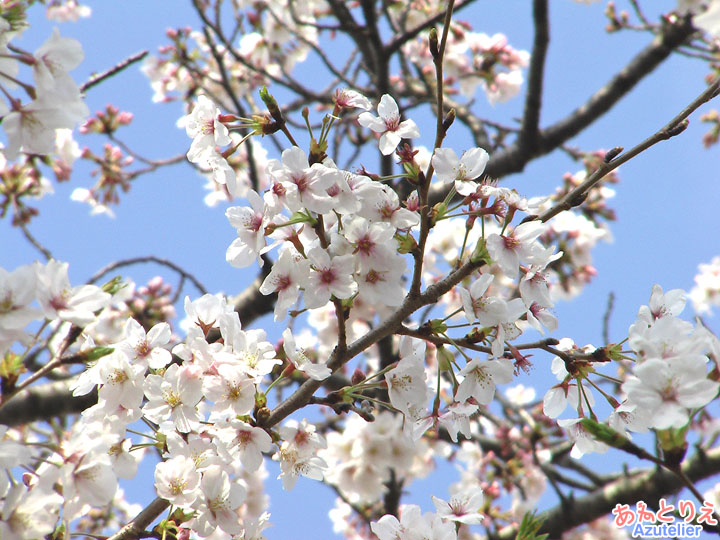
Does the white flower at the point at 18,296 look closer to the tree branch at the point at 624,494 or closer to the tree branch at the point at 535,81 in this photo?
the tree branch at the point at 624,494

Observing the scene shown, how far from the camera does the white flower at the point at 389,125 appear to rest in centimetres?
148

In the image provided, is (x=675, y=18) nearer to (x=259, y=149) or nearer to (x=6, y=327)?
(x=259, y=149)

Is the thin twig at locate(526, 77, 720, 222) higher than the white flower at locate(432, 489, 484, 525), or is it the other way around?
the thin twig at locate(526, 77, 720, 222)

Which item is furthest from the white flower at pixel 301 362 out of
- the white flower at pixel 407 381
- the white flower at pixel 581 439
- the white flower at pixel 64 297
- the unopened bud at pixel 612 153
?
the unopened bud at pixel 612 153

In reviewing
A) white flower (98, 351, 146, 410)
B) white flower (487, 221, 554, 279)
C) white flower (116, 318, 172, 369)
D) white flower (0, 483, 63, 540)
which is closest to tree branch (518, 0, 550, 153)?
white flower (487, 221, 554, 279)

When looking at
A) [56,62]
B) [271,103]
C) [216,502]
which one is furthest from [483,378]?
[56,62]

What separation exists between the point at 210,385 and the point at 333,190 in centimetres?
51

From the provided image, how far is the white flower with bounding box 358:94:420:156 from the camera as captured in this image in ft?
4.84

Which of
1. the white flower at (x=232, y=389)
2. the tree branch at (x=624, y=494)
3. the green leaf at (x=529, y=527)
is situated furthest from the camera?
the tree branch at (x=624, y=494)

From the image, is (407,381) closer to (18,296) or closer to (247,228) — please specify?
(247,228)

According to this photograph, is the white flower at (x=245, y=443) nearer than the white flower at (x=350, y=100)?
Yes

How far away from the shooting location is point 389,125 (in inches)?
59.4

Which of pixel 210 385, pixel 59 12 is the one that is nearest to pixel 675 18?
pixel 210 385

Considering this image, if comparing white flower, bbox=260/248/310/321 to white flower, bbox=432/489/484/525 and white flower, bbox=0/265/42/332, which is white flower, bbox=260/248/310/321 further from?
white flower, bbox=432/489/484/525
